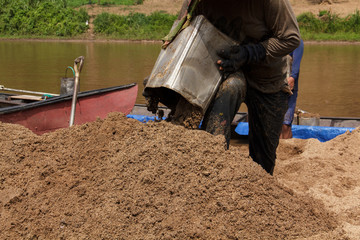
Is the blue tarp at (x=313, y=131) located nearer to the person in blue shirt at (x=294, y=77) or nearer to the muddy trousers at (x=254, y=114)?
the person in blue shirt at (x=294, y=77)

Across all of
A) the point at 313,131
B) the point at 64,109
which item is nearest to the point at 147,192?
the point at 64,109

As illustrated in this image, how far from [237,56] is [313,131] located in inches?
159

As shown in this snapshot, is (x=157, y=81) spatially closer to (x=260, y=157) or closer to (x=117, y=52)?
(x=260, y=157)

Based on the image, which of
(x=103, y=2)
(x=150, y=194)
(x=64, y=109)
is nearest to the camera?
(x=150, y=194)

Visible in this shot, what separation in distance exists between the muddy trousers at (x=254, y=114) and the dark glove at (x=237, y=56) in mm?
88

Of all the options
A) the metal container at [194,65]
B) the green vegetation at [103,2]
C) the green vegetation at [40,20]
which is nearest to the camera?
the metal container at [194,65]

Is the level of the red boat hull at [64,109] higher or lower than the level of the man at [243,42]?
lower

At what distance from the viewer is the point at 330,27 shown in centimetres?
2753

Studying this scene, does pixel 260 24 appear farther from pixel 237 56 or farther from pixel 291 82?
pixel 291 82

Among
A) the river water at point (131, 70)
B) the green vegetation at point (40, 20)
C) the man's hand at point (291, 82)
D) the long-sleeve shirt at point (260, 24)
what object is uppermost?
the long-sleeve shirt at point (260, 24)

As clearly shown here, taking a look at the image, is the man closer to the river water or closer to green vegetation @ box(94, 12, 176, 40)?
the river water

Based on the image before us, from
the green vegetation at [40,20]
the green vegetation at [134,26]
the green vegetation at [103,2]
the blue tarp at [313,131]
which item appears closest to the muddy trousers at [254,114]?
the blue tarp at [313,131]

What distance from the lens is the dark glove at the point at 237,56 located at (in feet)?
8.21

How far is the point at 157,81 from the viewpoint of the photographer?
2498mm
